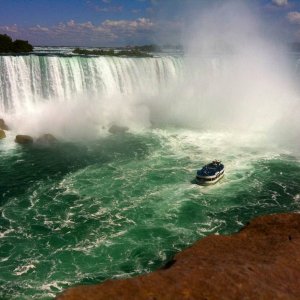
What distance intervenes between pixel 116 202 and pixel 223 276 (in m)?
10.5

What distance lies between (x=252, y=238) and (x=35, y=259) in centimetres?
780

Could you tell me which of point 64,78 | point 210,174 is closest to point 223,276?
point 210,174

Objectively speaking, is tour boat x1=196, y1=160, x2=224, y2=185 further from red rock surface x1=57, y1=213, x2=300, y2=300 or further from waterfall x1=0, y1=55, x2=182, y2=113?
waterfall x1=0, y1=55, x2=182, y2=113

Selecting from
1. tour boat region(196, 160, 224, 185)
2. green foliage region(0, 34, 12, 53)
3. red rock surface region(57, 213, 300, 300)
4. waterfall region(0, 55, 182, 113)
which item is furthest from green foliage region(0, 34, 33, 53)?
red rock surface region(57, 213, 300, 300)

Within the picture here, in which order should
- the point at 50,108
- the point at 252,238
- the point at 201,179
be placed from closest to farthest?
the point at 252,238 < the point at 201,179 < the point at 50,108

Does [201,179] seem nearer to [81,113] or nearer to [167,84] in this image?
[81,113]

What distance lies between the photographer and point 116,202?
18109mm

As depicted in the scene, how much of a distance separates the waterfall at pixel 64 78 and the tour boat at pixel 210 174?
1782cm

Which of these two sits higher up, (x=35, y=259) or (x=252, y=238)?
(x=252, y=238)

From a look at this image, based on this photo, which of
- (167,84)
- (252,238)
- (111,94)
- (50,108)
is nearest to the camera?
(252,238)

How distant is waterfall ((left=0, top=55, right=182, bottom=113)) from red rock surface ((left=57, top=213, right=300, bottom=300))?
24.9 meters

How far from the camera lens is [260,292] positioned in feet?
25.5

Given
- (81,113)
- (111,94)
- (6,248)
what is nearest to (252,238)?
(6,248)

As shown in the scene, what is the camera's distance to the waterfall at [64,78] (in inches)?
1209
